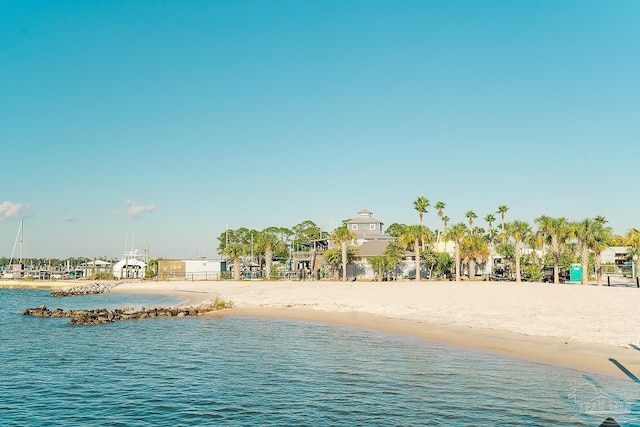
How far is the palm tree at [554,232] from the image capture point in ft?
225

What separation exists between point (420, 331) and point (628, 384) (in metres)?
13.4

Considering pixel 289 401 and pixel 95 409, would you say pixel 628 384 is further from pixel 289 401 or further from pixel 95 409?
pixel 95 409

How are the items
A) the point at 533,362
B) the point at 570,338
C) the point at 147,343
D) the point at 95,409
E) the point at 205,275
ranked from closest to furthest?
1. the point at 95,409
2. the point at 533,362
3. the point at 570,338
4. the point at 147,343
5. the point at 205,275

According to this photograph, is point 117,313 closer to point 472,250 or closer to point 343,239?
point 343,239

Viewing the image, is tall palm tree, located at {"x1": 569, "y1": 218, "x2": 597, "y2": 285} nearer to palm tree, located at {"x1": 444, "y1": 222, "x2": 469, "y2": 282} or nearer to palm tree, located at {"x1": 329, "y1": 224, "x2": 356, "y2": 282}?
palm tree, located at {"x1": 444, "y1": 222, "x2": 469, "y2": 282}

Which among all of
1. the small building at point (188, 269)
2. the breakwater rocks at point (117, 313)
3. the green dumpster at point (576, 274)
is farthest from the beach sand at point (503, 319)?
the small building at point (188, 269)

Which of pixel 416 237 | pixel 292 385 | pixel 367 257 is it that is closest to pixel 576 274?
pixel 416 237

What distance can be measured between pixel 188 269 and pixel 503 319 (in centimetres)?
9061

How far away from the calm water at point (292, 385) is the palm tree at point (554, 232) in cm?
5003

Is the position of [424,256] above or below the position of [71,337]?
above

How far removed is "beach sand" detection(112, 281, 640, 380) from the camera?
2034 centimetres

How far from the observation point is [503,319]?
Result: 2933cm

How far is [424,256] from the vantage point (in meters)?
83.2

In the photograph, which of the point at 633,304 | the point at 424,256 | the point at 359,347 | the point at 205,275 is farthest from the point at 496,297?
the point at 205,275
